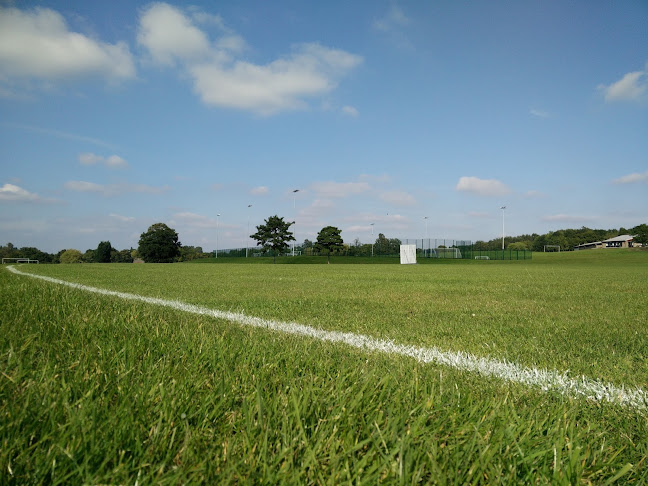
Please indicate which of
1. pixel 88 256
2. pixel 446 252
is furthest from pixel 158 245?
pixel 446 252

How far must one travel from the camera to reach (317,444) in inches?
46.1

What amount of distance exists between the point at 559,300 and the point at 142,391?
22.1ft

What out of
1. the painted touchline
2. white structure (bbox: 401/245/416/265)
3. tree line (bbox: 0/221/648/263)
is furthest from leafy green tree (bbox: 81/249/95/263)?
the painted touchline

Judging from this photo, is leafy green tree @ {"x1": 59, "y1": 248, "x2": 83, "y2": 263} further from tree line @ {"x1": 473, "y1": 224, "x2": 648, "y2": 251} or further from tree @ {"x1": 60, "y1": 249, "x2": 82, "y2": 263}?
tree line @ {"x1": 473, "y1": 224, "x2": 648, "y2": 251}

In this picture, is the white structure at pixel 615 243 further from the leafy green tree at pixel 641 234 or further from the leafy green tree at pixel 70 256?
the leafy green tree at pixel 70 256

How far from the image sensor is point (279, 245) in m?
63.5

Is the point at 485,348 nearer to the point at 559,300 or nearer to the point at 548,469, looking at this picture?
the point at 548,469

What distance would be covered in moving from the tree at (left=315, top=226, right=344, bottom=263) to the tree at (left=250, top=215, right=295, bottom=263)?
4.22 m

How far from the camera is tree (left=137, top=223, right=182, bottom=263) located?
85.7m

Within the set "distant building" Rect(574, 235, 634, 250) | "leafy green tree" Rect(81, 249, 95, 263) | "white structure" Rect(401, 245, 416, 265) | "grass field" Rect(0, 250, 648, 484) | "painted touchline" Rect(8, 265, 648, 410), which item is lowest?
"painted touchline" Rect(8, 265, 648, 410)

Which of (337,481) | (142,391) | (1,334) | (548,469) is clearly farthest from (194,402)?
(1,334)

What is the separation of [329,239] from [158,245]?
136 ft

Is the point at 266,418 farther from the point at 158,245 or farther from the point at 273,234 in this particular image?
the point at 158,245

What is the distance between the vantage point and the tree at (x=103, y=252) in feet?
356
